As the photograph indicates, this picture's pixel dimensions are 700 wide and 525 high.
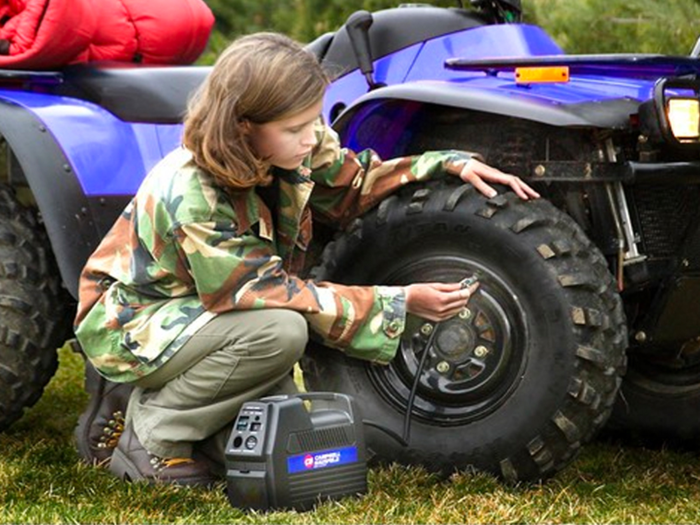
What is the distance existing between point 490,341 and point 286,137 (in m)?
0.73

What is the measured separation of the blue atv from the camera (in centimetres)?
344

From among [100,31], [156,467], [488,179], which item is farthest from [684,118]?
[100,31]

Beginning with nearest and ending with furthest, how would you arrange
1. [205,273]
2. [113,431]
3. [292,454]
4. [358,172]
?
[292,454], [205,273], [358,172], [113,431]

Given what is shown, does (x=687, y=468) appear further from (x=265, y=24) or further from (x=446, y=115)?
(x=265, y=24)

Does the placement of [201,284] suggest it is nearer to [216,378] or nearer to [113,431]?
[216,378]

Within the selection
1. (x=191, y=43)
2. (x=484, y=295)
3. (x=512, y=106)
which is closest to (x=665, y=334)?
(x=484, y=295)

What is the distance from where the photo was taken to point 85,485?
3.66 m

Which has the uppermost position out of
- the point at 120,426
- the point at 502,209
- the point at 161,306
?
the point at 502,209

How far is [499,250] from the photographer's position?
11.6 feet

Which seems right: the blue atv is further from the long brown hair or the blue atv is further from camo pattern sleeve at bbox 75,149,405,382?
the long brown hair

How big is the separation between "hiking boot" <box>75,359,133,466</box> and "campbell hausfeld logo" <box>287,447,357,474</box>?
31.5 inches

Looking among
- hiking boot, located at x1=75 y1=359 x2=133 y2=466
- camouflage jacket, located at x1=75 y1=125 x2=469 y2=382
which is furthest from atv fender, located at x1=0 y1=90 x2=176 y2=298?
camouflage jacket, located at x1=75 y1=125 x2=469 y2=382

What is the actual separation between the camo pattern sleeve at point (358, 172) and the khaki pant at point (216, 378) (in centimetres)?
47

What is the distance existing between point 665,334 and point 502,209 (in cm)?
53
